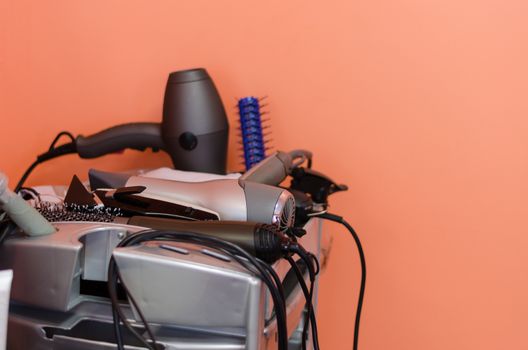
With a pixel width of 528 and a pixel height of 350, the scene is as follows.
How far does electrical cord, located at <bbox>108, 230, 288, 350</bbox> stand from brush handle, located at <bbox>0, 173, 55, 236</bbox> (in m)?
0.08

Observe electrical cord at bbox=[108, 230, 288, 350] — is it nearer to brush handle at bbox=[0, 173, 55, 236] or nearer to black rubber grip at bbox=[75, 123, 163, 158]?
brush handle at bbox=[0, 173, 55, 236]

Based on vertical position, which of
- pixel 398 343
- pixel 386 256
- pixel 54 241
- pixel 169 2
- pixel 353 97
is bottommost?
pixel 398 343

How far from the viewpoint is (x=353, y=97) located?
969 mm

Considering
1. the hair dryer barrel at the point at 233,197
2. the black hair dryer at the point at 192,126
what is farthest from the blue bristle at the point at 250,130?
the hair dryer barrel at the point at 233,197

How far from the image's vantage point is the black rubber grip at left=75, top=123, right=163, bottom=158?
863 mm

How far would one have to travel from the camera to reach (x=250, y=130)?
0.90 meters

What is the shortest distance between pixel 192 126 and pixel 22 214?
0.35 m

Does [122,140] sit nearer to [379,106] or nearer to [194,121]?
[194,121]

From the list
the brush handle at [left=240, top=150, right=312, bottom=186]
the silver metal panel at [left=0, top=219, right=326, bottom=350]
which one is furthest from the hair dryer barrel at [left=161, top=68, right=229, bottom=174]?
the silver metal panel at [left=0, top=219, right=326, bottom=350]

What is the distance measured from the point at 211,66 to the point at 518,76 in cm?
52

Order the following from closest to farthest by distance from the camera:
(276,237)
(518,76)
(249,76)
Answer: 1. (276,237)
2. (518,76)
3. (249,76)

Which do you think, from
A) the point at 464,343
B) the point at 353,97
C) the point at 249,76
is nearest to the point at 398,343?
the point at 464,343

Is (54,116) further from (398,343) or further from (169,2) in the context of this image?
(398,343)

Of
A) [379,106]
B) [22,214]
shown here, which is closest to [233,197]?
[22,214]
